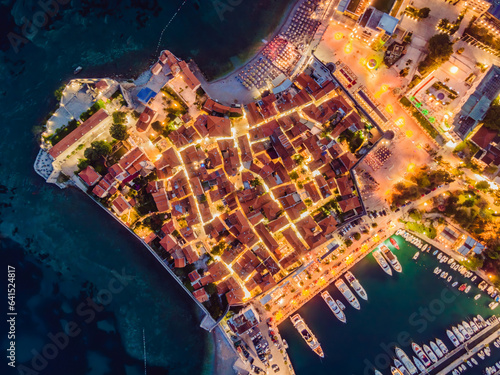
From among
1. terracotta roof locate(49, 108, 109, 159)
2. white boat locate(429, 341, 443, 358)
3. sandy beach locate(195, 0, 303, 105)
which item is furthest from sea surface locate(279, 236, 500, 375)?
terracotta roof locate(49, 108, 109, 159)

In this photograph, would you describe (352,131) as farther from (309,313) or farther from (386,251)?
(309,313)

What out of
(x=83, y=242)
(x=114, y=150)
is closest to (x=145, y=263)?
(x=83, y=242)

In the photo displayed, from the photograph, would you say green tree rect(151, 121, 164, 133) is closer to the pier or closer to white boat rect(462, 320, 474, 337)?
the pier

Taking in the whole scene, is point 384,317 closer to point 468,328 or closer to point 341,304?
point 341,304

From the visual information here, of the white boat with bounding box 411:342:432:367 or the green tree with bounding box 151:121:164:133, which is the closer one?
the green tree with bounding box 151:121:164:133

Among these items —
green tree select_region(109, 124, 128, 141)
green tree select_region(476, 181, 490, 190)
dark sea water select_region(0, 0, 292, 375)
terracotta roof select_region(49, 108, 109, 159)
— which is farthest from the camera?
dark sea water select_region(0, 0, 292, 375)

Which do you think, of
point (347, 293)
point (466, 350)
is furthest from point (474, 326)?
point (347, 293)
